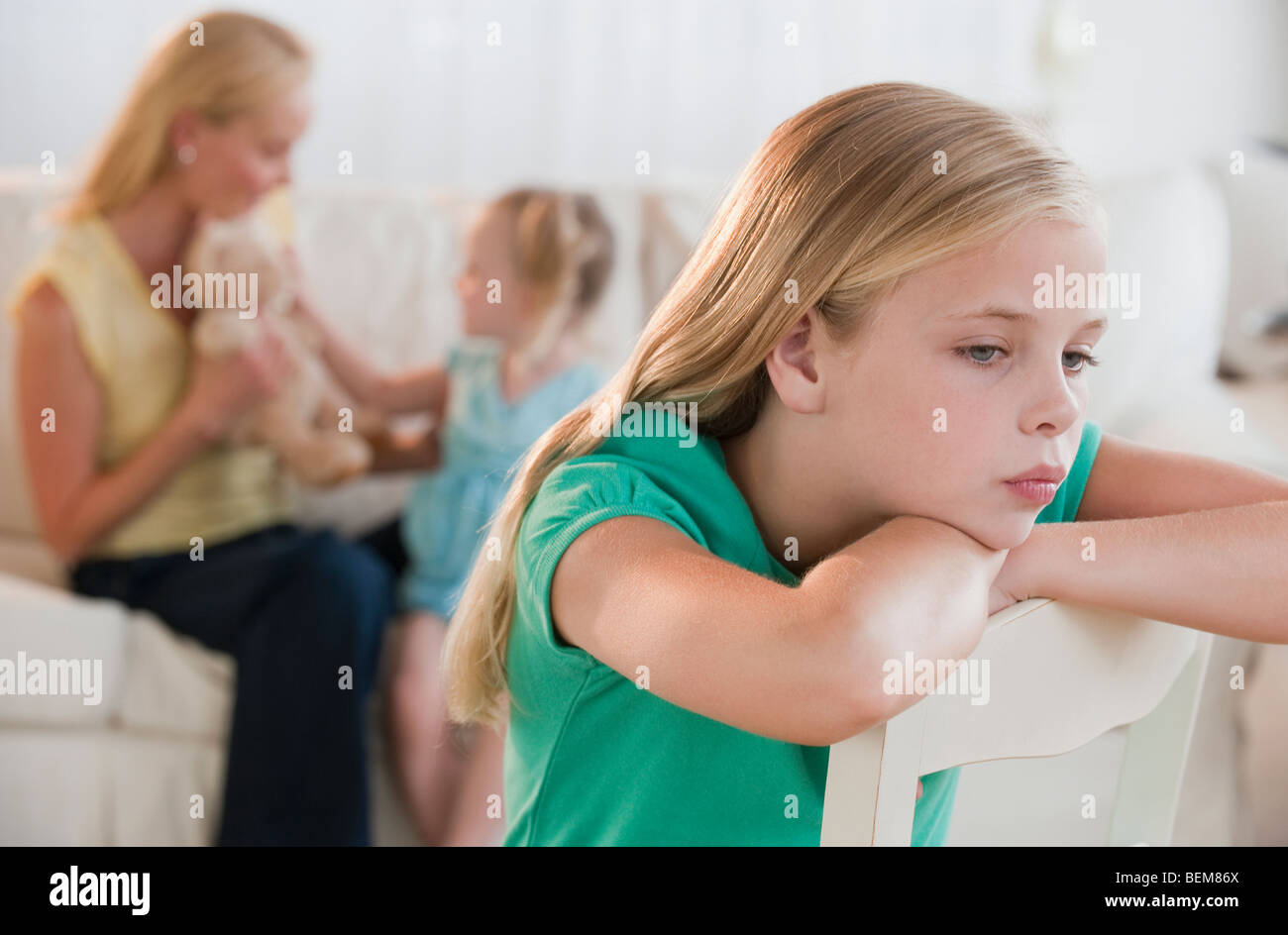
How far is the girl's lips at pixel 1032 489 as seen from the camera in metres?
0.61

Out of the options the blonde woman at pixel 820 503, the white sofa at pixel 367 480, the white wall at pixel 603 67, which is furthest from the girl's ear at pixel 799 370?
the white wall at pixel 603 67

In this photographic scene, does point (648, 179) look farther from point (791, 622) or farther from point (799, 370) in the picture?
point (791, 622)

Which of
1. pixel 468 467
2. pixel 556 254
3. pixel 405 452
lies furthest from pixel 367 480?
pixel 556 254

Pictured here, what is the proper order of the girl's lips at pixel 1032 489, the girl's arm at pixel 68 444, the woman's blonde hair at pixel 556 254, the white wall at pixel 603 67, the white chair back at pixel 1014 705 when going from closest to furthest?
the white chair back at pixel 1014 705
the girl's lips at pixel 1032 489
the girl's arm at pixel 68 444
the woman's blonde hair at pixel 556 254
the white wall at pixel 603 67

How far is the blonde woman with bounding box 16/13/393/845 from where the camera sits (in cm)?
150

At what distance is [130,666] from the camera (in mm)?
1520

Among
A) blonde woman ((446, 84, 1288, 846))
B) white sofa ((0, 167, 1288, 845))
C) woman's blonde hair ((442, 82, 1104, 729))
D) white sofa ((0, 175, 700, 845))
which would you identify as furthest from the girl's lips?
white sofa ((0, 175, 700, 845))

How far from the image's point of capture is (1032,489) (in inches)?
24.1

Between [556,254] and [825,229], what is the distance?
1.16m

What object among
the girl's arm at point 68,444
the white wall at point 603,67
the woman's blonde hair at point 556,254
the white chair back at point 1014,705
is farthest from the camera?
the white wall at point 603,67

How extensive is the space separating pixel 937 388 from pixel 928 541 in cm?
9

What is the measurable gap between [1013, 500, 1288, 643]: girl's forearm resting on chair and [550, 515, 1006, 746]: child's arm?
34 millimetres

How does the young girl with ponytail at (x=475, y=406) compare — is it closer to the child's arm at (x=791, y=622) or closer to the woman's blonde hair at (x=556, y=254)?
the woman's blonde hair at (x=556, y=254)
